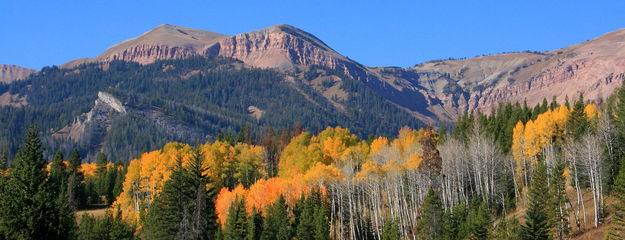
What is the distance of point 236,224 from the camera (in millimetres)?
79625

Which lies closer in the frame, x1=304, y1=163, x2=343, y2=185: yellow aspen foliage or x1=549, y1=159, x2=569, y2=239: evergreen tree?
x1=549, y1=159, x2=569, y2=239: evergreen tree

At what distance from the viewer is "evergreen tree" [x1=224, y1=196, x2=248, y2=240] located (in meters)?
78.1

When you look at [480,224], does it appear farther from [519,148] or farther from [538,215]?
[519,148]

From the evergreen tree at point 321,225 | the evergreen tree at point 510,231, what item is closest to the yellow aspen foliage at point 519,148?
the evergreen tree at point 510,231

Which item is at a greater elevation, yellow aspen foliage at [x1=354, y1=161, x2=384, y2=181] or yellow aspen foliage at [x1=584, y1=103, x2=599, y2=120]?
yellow aspen foliage at [x1=584, y1=103, x2=599, y2=120]

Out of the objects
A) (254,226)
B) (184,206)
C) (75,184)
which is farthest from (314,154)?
(184,206)

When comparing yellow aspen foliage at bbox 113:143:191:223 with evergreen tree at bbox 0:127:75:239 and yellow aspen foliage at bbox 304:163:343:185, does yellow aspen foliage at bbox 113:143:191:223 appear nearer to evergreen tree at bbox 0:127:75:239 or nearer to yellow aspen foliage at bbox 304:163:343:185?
yellow aspen foliage at bbox 304:163:343:185

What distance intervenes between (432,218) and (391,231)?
5490 mm

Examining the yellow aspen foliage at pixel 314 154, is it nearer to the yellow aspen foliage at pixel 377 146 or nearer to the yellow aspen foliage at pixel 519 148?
the yellow aspen foliage at pixel 377 146

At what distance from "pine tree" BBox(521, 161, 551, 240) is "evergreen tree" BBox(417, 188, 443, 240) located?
8.94m

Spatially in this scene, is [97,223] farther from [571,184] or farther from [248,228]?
[571,184]

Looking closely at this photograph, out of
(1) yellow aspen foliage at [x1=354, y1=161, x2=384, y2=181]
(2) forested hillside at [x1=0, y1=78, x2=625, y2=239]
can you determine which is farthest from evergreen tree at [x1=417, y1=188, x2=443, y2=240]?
(1) yellow aspen foliage at [x1=354, y1=161, x2=384, y2=181]

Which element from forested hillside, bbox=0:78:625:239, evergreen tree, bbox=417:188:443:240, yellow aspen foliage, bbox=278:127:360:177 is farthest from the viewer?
yellow aspen foliage, bbox=278:127:360:177

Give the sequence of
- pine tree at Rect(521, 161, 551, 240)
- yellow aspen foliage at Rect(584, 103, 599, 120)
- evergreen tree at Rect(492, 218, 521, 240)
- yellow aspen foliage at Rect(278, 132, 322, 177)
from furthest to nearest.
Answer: yellow aspen foliage at Rect(278, 132, 322, 177) → yellow aspen foliage at Rect(584, 103, 599, 120) → pine tree at Rect(521, 161, 551, 240) → evergreen tree at Rect(492, 218, 521, 240)
